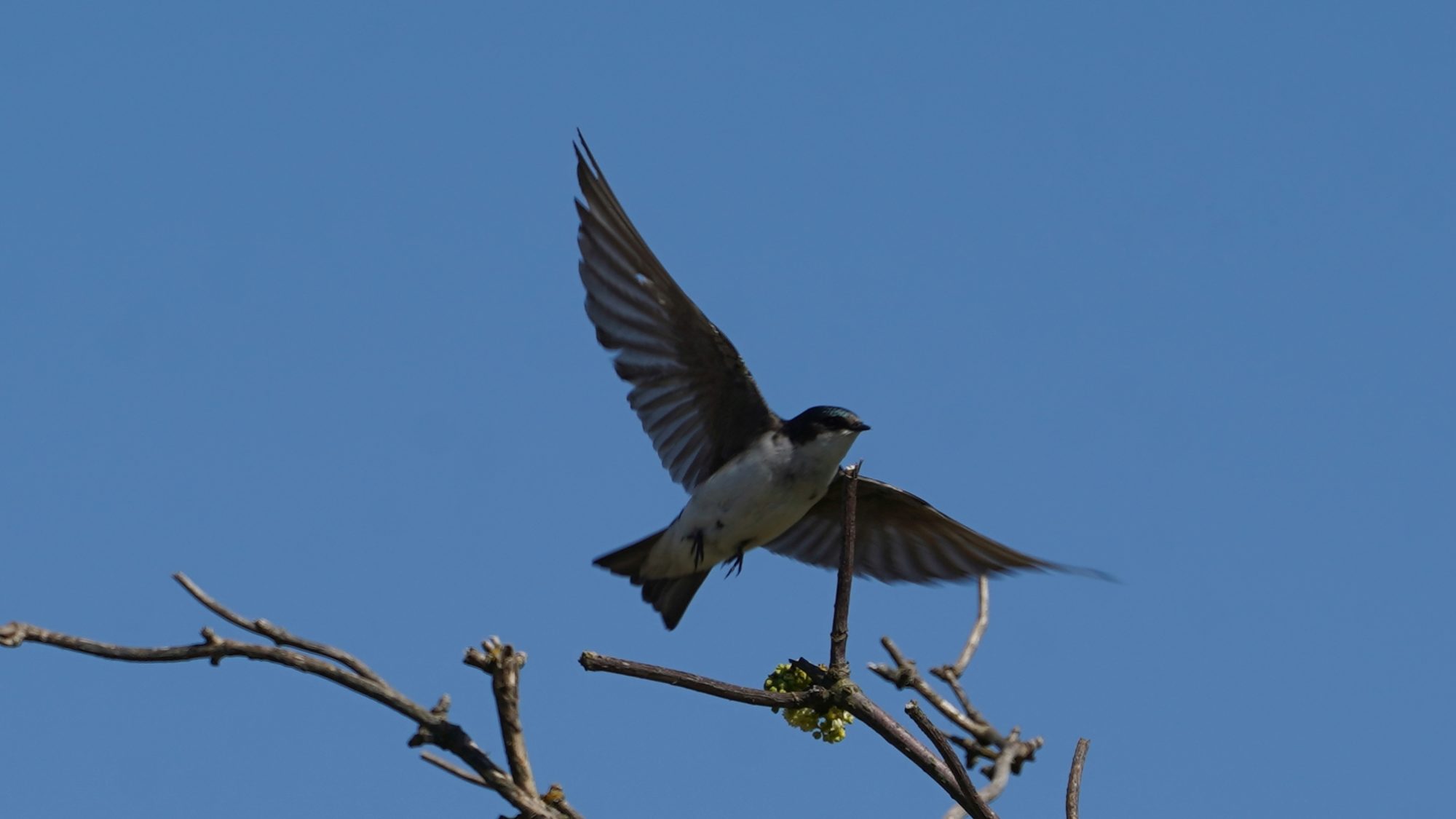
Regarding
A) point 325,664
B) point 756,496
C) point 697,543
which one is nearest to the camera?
point 325,664

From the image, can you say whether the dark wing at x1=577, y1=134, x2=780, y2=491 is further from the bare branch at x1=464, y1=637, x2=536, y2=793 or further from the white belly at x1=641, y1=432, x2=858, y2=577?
the bare branch at x1=464, y1=637, x2=536, y2=793

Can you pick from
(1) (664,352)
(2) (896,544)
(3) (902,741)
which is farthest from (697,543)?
(3) (902,741)

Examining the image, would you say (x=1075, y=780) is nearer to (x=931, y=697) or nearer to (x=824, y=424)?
(x=931, y=697)

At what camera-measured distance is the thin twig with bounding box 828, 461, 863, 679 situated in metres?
3.41

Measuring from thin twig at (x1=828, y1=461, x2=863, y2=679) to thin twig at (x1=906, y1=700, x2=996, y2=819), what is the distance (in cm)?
46

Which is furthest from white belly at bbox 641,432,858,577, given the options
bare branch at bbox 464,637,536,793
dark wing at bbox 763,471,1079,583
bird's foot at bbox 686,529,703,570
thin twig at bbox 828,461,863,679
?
bare branch at bbox 464,637,536,793

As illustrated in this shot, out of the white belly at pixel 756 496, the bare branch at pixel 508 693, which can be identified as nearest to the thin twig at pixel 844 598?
the bare branch at pixel 508 693

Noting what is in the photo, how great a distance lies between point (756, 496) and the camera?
5715 mm

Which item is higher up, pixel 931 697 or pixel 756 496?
pixel 756 496

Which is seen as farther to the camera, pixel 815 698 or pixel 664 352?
pixel 664 352

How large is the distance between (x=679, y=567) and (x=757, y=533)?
428 millimetres

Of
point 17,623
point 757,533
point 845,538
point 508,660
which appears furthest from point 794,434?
point 17,623

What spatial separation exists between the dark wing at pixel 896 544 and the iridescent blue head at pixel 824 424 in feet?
2.40

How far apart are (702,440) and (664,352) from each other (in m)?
0.39
